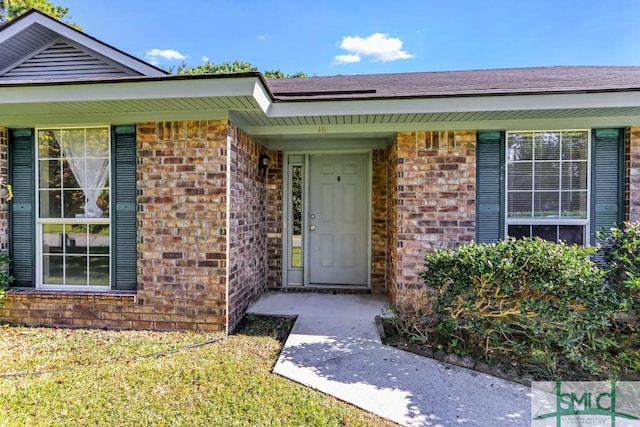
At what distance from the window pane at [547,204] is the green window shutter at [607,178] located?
0.42 metres

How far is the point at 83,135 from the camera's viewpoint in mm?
3934

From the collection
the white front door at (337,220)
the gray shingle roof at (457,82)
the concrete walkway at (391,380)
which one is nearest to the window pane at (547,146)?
the gray shingle roof at (457,82)

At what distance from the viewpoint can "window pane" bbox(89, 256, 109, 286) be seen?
13.1 ft

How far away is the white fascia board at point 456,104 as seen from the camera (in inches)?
129

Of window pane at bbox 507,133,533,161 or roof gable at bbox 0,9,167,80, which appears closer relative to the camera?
window pane at bbox 507,133,533,161

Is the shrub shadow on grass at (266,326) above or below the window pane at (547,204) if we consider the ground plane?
below

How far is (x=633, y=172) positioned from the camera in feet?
12.7

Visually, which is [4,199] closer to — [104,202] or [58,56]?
[104,202]

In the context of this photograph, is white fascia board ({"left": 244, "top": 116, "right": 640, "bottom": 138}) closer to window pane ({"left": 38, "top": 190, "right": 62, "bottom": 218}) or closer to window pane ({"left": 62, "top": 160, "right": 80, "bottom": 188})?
window pane ({"left": 62, "top": 160, "right": 80, "bottom": 188})

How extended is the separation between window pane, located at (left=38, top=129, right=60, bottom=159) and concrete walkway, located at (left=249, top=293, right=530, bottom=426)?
3.77 meters

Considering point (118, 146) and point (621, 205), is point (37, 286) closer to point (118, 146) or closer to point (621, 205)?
point (118, 146)

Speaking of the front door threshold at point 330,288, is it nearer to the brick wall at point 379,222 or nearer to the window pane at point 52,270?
the brick wall at point 379,222

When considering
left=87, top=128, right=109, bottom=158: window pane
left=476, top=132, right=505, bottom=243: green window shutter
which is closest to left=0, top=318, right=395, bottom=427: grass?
left=87, top=128, right=109, bottom=158: window pane

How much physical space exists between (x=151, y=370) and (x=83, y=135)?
302 centimetres
